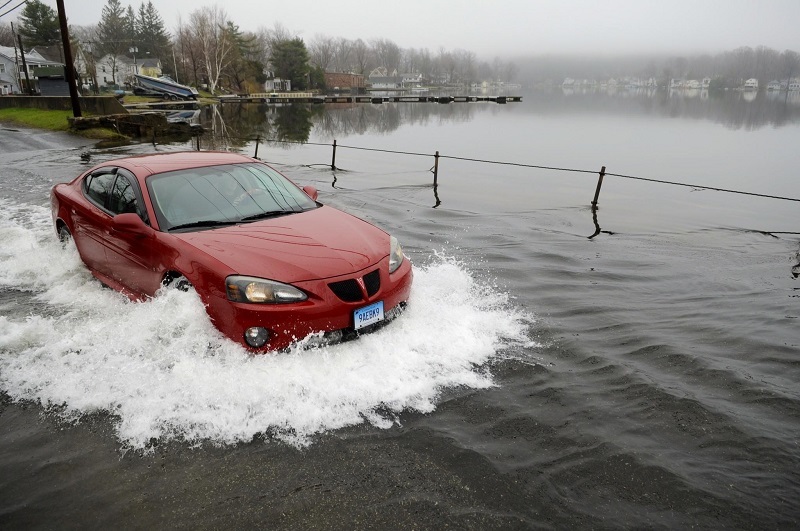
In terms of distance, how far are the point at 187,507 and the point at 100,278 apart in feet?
12.9

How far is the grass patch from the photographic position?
29.5 m

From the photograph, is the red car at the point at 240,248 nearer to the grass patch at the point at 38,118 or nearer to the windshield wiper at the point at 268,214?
the windshield wiper at the point at 268,214

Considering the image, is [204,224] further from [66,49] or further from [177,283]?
[66,49]

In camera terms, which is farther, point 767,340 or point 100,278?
point 100,278

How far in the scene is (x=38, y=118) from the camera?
107ft

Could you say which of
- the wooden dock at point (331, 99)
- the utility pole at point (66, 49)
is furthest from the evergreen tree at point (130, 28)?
the utility pole at point (66, 49)

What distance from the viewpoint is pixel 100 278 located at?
6.04 meters

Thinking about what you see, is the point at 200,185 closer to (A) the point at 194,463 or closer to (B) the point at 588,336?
(A) the point at 194,463

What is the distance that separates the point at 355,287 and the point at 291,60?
113794 millimetres

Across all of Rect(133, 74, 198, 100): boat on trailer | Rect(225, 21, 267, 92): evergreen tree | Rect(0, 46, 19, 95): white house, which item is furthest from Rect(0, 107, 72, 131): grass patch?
Rect(225, 21, 267, 92): evergreen tree

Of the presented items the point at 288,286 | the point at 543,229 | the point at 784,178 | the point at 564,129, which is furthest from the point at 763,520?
the point at 564,129

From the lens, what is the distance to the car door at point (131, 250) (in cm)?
484

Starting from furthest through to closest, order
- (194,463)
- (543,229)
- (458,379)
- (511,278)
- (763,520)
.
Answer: (543,229) → (511,278) → (458,379) → (194,463) → (763,520)

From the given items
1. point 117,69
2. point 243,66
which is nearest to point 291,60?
point 243,66
